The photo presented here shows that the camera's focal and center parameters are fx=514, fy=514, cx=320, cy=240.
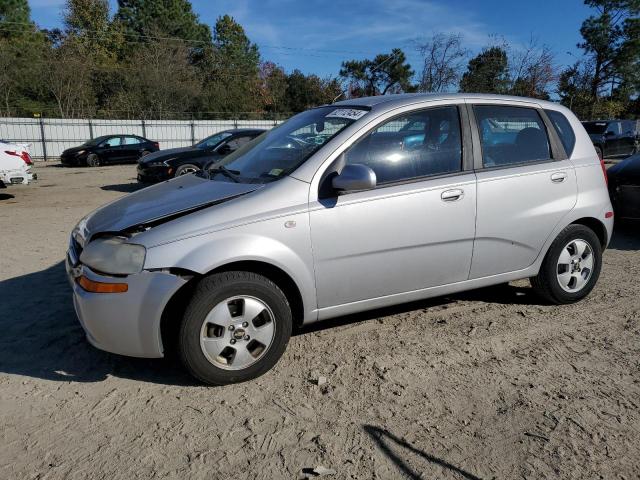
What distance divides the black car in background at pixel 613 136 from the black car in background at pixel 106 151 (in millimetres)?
17887

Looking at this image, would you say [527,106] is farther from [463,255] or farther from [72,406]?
[72,406]

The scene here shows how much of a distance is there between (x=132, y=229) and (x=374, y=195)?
153 cm

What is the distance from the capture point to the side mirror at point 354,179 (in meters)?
3.18

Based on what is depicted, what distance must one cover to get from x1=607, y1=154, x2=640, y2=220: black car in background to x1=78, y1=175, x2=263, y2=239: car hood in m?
5.65

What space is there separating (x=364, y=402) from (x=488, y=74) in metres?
23.1

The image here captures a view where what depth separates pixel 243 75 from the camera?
161 feet

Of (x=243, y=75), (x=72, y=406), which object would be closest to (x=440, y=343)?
(x=72, y=406)

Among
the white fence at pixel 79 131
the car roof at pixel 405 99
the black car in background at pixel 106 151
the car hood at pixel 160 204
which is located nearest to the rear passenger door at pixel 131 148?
the black car in background at pixel 106 151

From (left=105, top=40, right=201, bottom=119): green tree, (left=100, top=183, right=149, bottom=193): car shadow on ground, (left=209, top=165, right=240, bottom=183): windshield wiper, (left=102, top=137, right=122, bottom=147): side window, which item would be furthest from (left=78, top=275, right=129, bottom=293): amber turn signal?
(left=105, top=40, right=201, bottom=119): green tree

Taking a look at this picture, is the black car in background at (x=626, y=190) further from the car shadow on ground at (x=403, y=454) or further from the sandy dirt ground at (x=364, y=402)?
the car shadow on ground at (x=403, y=454)

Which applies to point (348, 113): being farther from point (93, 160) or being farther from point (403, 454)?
point (93, 160)

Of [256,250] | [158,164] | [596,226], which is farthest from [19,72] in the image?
[596,226]

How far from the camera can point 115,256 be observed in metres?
2.96

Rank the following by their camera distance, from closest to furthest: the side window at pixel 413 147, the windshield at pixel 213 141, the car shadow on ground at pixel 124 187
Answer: the side window at pixel 413 147 < the windshield at pixel 213 141 < the car shadow on ground at pixel 124 187
